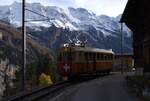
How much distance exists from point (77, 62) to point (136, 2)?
13.8m

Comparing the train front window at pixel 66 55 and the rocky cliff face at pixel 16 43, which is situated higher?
the rocky cliff face at pixel 16 43

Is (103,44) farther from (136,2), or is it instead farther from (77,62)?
(136,2)

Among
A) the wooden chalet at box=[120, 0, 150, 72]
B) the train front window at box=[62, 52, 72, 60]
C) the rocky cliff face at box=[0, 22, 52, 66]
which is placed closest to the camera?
the wooden chalet at box=[120, 0, 150, 72]

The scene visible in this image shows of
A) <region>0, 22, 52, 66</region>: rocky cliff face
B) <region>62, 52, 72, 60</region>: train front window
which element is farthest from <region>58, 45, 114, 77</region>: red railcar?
<region>0, 22, 52, 66</region>: rocky cliff face

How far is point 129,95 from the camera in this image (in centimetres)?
2520

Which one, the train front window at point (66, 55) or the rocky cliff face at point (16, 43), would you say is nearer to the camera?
the train front window at point (66, 55)

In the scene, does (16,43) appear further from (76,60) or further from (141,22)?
(141,22)

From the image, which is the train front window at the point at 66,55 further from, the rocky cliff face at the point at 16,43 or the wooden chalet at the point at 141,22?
the rocky cliff face at the point at 16,43

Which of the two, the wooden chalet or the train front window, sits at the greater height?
the wooden chalet

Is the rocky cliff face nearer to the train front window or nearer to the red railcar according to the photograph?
the red railcar

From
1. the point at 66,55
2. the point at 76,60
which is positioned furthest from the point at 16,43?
the point at 76,60

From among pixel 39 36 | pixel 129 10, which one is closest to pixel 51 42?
pixel 39 36

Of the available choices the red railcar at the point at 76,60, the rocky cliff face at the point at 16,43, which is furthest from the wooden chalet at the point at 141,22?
the rocky cliff face at the point at 16,43

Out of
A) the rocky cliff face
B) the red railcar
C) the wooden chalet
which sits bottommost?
the red railcar
